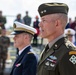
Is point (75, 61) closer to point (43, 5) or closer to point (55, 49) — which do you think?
point (55, 49)

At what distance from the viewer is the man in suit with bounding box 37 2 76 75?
2.86 metres

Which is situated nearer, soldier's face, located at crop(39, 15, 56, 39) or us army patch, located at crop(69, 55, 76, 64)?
us army patch, located at crop(69, 55, 76, 64)

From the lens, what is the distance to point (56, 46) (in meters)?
3.06

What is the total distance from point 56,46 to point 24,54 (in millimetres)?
1391

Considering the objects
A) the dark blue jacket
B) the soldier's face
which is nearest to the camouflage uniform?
the dark blue jacket

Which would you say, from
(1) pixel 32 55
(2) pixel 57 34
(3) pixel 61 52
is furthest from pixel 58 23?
(1) pixel 32 55

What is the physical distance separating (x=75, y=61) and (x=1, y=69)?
22.5 feet

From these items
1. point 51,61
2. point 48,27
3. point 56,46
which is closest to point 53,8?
point 48,27

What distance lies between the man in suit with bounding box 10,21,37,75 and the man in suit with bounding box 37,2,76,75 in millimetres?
1005

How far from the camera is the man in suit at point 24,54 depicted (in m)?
4.19

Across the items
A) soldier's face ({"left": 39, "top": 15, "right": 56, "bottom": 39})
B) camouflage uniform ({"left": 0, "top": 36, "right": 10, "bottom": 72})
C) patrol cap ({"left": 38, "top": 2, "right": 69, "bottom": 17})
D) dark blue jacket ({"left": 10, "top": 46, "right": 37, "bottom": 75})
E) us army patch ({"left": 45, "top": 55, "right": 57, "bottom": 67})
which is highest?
patrol cap ({"left": 38, "top": 2, "right": 69, "bottom": 17})

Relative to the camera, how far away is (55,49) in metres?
3.04

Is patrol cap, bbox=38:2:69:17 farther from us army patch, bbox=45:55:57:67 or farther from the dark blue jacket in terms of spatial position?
the dark blue jacket

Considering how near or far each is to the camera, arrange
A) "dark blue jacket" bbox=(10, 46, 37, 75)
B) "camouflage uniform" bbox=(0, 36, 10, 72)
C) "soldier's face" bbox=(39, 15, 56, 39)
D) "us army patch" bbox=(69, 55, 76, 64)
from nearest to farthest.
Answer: "us army patch" bbox=(69, 55, 76, 64) → "soldier's face" bbox=(39, 15, 56, 39) → "dark blue jacket" bbox=(10, 46, 37, 75) → "camouflage uniform" bbox=(0, 36, 10, 72)
